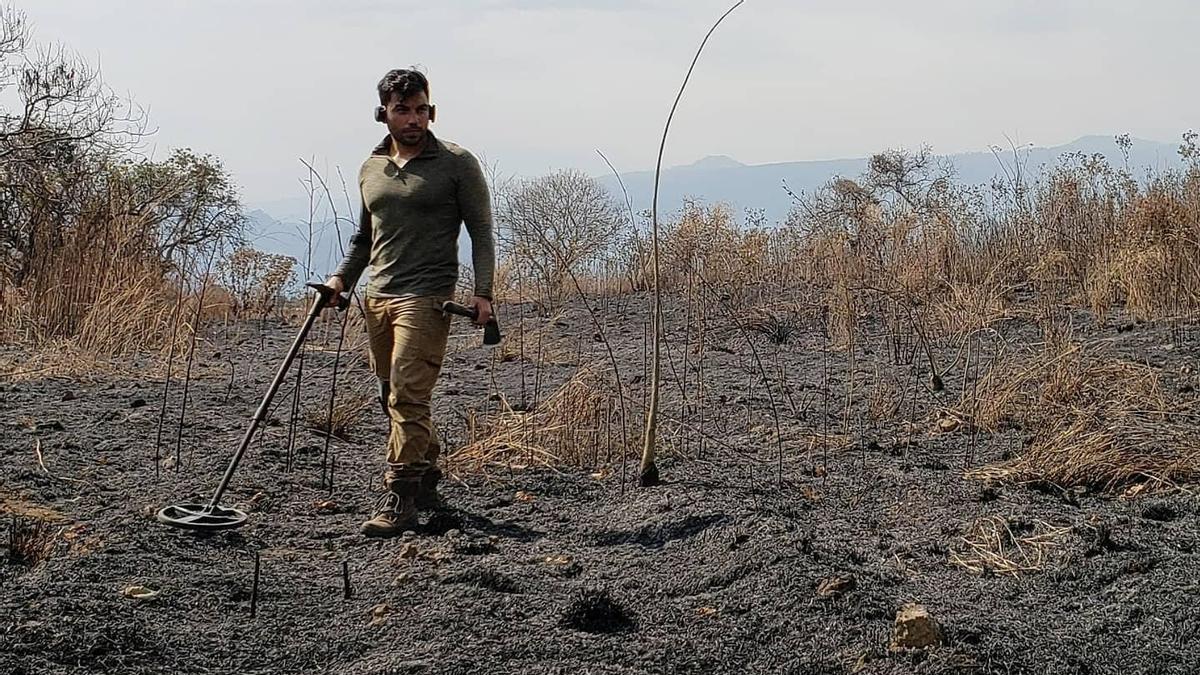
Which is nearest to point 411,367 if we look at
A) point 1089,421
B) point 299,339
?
point 299,339

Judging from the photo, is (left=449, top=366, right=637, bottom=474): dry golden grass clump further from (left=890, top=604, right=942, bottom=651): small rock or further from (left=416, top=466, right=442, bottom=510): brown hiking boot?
(left=890, top=604, right=942, bottom=651): small rock

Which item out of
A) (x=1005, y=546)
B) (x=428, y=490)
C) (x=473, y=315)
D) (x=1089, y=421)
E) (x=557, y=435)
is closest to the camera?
(x=1005, y=546)

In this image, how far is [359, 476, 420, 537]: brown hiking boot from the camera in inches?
160

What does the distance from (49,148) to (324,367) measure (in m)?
4.67

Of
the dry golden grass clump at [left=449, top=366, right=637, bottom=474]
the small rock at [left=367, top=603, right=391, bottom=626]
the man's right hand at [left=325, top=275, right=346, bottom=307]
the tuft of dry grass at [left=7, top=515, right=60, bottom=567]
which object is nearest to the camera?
the small rock at [left=367, top=603, right=391, bottom=626]

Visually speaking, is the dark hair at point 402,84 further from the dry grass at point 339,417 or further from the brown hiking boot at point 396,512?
the dry grass at point 339,417

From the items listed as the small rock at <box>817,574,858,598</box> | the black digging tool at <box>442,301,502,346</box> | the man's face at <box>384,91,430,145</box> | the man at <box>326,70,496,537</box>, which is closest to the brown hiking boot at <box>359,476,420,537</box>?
the man at <box>326,70,496,537</box>

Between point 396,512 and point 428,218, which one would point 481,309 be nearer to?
point 428,218

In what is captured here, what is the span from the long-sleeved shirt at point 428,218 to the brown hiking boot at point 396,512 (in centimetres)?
67

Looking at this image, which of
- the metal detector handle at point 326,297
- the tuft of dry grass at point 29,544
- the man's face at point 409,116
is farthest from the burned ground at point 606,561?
the man's face at point 409,116

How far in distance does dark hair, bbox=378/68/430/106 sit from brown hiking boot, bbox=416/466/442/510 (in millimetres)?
1372

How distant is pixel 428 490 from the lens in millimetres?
4379

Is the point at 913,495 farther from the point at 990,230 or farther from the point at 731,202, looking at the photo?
the point at 731,202

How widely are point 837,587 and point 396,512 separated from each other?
1653 mm
